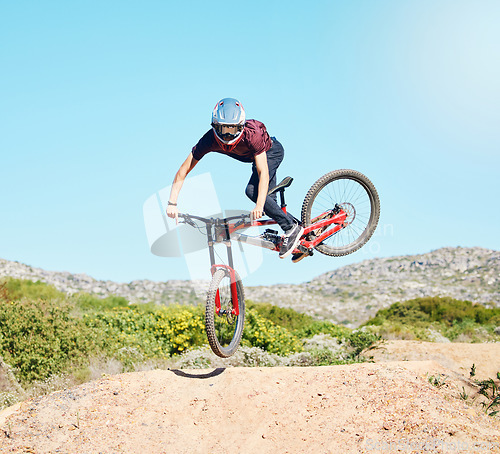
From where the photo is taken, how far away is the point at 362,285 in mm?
48062

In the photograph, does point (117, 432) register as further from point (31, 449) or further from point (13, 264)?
point (13, 264)

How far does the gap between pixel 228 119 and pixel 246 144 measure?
2.10 ft

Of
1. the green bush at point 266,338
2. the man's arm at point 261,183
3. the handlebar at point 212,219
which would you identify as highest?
the man's arm at point 261,183

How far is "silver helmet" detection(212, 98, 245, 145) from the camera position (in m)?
7.14

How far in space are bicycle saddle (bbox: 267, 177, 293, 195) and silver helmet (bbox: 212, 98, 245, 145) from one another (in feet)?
3.61

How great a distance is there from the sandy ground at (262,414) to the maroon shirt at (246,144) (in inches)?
179

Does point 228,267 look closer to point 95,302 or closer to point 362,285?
point 95,302

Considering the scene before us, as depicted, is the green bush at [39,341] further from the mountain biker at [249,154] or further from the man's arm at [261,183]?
the man's arm at [261,183]

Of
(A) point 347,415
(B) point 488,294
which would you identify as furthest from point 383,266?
(A) point 347,415

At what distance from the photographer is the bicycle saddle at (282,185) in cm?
804

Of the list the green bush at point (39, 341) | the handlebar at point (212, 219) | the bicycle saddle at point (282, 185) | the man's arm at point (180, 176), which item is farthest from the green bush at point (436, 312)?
the man's arm at point (180, 176)

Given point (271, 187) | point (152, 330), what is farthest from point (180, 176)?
point (152, 330)

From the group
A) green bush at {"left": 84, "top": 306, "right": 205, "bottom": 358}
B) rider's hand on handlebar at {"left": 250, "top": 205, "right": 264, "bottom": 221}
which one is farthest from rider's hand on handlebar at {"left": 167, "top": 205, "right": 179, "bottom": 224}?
green bush at {"left": 84, "top": 306, "right": 205, "bottom": 358}

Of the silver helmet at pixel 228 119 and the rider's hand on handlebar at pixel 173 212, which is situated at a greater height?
the silver helmet at pixel 228 119
